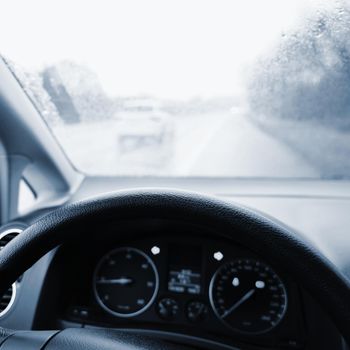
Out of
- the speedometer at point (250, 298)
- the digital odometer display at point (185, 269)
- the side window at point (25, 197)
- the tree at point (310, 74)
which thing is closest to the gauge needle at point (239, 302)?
the speedometer at point (250, 298)

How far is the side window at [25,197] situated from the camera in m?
2.00

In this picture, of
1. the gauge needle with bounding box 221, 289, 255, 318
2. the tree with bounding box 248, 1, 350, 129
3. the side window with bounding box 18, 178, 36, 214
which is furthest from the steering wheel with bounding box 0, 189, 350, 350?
the side window with bounding box 18, 178, 36, 214

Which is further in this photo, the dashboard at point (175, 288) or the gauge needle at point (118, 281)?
the gauge needle at point (118, 281)

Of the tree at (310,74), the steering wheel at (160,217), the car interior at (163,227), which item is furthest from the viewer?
the tree at (310,74)

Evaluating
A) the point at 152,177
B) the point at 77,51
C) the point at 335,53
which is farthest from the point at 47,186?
the point at 335,53

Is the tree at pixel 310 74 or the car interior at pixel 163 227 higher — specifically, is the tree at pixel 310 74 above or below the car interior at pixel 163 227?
above

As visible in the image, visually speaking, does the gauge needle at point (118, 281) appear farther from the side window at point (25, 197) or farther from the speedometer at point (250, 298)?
the side window at point (25, 197)

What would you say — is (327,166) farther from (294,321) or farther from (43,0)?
(43,0)

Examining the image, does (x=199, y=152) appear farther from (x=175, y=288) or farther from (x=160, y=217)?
(x=160, y=217)

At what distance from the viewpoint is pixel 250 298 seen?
5.05 ft

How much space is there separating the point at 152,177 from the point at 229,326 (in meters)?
0.70

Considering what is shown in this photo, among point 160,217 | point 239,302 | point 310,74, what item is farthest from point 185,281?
point 310,74

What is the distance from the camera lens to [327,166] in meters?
1.90

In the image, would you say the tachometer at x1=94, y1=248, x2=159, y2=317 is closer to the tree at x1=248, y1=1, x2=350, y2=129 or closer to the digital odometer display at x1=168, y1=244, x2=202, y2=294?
the digital odometer display at x1=168, y1=244, x2=202, y2=294
